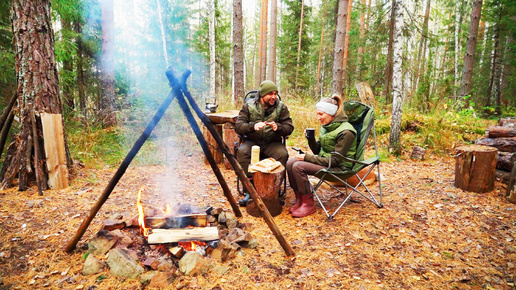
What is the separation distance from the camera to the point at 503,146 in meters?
4.38

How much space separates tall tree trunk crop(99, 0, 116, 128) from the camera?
24.3 feet

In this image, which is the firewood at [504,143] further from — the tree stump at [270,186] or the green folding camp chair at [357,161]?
the tree stump at [270,186]

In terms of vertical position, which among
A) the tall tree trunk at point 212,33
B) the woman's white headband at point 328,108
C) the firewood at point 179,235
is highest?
the tall tree trunk at point 212,33

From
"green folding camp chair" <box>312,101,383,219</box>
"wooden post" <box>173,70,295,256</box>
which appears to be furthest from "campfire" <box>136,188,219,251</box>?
"green folding camp chair" <box>312,101,383,219</box>

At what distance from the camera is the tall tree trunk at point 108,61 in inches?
292

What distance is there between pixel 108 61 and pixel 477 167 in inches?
353

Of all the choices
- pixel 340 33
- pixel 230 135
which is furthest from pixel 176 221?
pixel 340 33

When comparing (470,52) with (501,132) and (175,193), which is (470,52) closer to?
(501,132)

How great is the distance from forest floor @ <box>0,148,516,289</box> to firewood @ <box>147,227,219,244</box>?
0.34 metres

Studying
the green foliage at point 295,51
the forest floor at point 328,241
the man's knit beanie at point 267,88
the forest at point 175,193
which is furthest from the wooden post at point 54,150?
the green foliage at point 295,51

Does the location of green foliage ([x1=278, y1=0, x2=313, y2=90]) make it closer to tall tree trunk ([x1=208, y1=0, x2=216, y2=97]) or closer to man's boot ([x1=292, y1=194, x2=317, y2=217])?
tall tree trunk ([x1=208, y1=0, x2=216, y2=97])

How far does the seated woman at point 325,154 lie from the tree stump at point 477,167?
187 cm

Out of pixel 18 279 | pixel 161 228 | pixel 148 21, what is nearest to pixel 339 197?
pixel 161 228

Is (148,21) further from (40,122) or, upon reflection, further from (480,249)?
(480,249)
